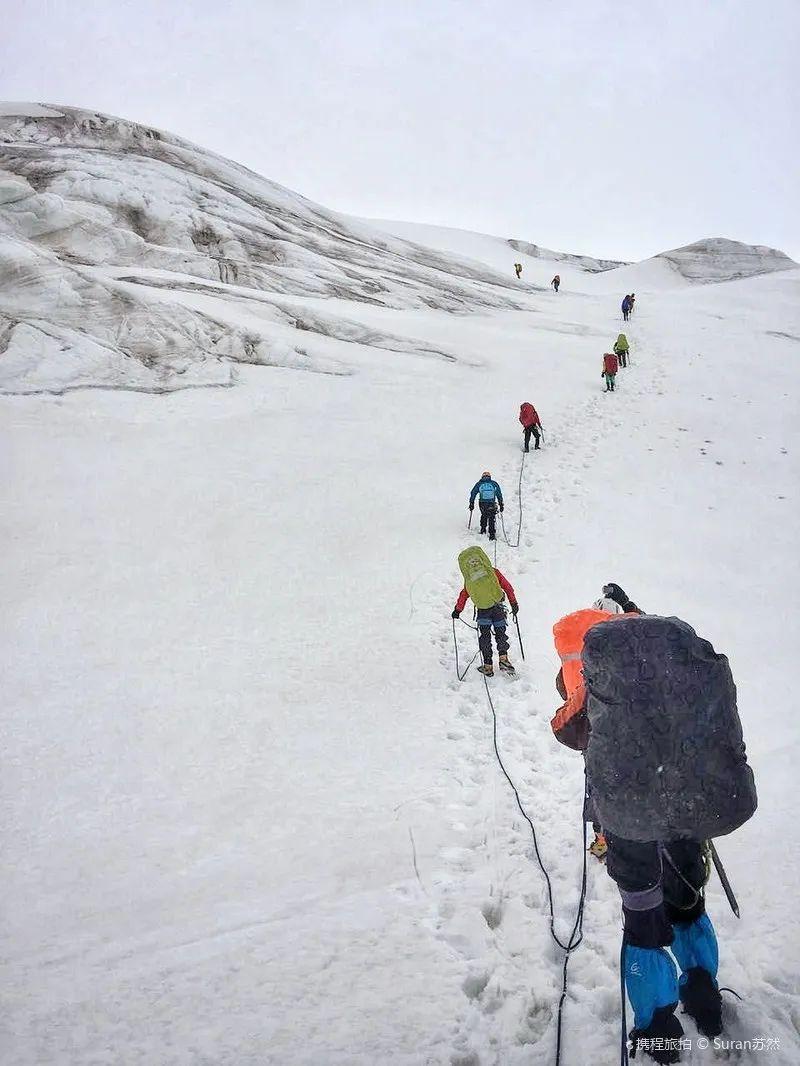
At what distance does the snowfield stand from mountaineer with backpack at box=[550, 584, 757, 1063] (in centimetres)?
46

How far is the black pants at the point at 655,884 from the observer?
126 inches

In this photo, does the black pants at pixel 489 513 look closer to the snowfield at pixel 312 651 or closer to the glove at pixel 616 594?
the snowfield at pixel 312 651

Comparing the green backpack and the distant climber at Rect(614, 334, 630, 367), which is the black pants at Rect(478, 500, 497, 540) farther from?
the distant climber at Rect(614, 334, 630, 367)

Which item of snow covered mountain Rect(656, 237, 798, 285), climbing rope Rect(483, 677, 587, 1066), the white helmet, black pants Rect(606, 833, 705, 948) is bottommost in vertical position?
climbing rope Rect(483, 677, 587, 1066)

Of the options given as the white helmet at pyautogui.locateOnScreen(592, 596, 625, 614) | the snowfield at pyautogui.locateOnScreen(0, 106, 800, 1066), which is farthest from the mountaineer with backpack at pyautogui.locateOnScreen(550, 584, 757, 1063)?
the white helmet at pyautogui.locateOnScreen(592, 596, 625, 614)

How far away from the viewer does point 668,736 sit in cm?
302

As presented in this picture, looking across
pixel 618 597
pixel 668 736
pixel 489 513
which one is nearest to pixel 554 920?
pixel 668 736

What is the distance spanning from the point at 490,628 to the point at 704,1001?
198 inches

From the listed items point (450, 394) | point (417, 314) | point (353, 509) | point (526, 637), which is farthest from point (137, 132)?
point (526, 637)

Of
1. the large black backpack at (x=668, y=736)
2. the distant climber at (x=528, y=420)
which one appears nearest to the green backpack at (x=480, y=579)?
the large black backpack at (x=668, y=736)

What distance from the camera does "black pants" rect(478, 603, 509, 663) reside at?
794cm

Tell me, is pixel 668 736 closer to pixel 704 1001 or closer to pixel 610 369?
pixel 704 1001

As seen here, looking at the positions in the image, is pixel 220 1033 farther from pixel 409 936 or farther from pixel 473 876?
pixel 473 876

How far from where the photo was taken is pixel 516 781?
6.02 metres
